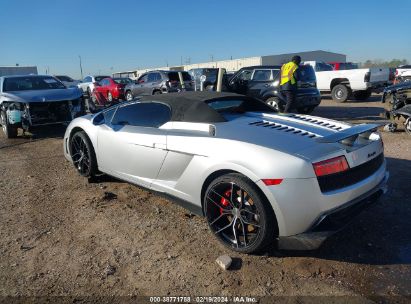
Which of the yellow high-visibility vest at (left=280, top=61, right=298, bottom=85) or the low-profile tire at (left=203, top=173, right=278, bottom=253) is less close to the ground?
the yellow high-visibility vest at (left=280, top=61, right=298, bottom=85)

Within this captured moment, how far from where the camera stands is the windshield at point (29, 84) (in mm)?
9125

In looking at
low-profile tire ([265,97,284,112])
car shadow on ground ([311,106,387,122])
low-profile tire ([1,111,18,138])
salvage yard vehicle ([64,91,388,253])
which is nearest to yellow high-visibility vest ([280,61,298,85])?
low-profile tire ([265,97,284,112])

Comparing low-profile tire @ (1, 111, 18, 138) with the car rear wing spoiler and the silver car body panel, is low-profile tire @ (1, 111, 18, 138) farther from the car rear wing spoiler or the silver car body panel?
the car rear wing spoiler

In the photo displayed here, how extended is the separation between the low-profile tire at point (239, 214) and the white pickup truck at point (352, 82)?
39.9ft

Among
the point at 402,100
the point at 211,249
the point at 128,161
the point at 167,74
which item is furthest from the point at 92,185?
the point at 167,74

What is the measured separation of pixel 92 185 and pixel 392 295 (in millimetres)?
3980

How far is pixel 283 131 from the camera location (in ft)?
10.9

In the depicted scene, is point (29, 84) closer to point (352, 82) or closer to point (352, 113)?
point (352, 113)

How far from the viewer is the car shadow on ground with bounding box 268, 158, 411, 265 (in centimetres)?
308

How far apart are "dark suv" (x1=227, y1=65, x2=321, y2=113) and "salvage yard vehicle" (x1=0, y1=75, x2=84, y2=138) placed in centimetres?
479

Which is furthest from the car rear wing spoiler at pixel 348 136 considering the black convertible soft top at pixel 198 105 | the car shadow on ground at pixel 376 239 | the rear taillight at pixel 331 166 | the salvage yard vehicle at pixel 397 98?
the salvage yard vehicle at pixel 397 98

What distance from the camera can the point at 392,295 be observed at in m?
2.58

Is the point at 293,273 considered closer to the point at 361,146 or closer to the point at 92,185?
the point at 361,146

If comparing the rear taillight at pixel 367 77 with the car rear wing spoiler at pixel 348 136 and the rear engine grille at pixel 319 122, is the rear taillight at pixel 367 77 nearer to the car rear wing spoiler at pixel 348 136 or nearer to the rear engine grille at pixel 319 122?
the rear engine grille at pixel 319 122
